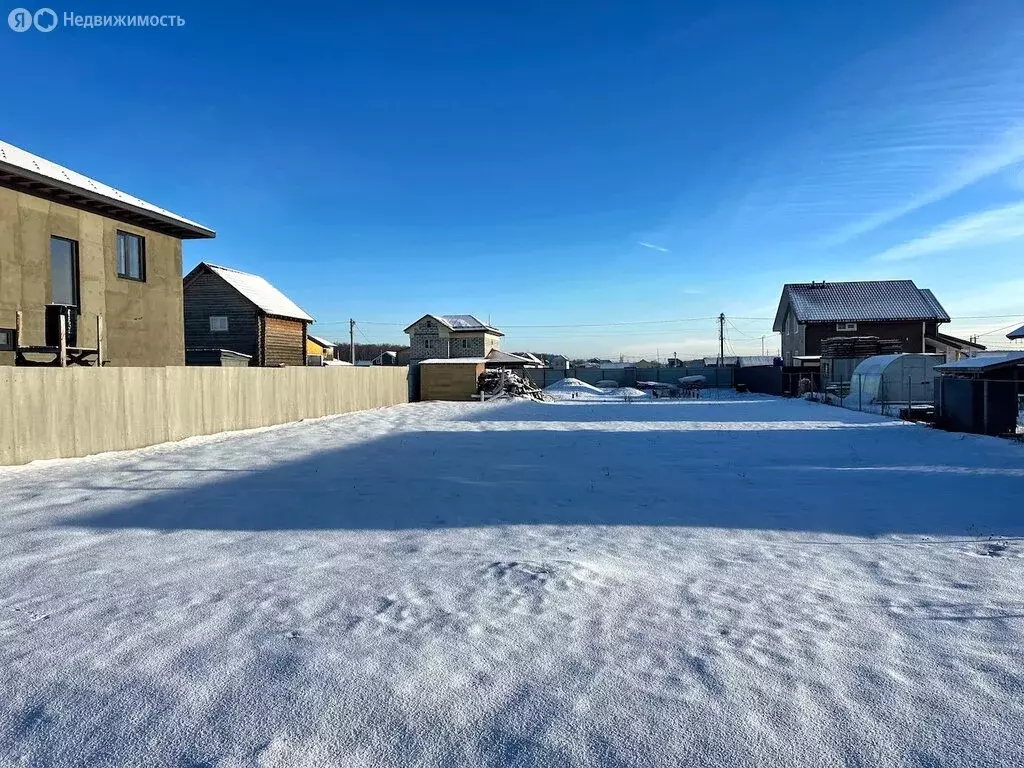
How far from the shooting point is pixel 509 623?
12.3ft

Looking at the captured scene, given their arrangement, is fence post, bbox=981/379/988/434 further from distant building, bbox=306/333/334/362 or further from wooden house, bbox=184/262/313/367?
distant building, bbox=306/333/334/362

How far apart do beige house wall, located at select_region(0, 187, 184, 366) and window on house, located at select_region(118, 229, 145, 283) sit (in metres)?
0.14

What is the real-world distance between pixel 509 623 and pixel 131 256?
17003 mm

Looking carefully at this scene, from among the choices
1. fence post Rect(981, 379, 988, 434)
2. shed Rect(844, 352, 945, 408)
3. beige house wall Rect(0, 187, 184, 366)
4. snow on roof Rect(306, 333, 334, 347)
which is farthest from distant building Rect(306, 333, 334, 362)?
fence post Rect(981, 379, 988, 434)

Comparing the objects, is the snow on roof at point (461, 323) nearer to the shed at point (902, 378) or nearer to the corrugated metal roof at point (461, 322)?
the corrugated metal roof at point (461, 322)

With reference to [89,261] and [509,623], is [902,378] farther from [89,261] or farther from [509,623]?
[89,261]

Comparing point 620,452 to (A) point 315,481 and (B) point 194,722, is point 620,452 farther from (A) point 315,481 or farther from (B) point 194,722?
(B) point 194,722

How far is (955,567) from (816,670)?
8.56ft

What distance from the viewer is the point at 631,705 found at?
9.31 ft

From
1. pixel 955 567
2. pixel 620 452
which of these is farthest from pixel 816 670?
pixel 620 452

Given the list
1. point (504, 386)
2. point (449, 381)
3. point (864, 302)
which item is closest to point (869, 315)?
point (864, 302)

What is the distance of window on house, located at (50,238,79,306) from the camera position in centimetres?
1404

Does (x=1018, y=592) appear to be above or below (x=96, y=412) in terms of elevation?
below

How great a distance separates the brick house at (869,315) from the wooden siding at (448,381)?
2196 centimetres
